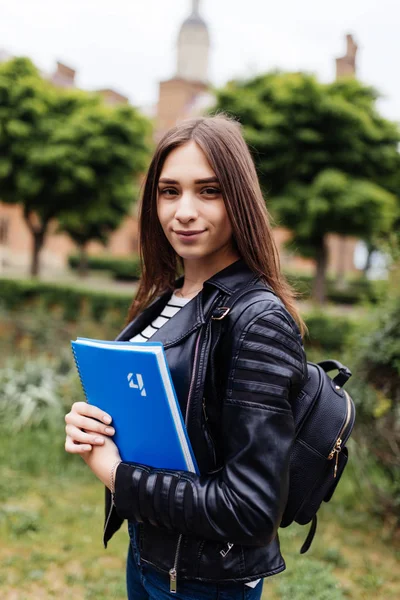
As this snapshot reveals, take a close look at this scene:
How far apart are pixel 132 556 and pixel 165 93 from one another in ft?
118

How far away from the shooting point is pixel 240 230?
1.28m

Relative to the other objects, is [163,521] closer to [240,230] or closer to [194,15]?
[240,230]

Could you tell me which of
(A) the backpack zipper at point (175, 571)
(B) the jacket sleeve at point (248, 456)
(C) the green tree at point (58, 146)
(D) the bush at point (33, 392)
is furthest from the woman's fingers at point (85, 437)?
(C) the green tree at point (58, 146)

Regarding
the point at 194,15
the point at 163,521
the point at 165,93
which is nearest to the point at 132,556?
Answer: the point at 163,521

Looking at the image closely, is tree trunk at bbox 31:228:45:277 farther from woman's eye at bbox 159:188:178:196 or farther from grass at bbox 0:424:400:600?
woman's eye at bbox 159:188:178:196

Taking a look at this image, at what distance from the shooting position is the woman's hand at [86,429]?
1.24m

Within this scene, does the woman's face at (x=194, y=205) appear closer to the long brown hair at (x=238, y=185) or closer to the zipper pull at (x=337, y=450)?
the long brown hair at (x=238, y=185)

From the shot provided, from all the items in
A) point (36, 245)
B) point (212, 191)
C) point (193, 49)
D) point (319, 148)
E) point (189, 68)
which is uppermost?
point (193, 49)

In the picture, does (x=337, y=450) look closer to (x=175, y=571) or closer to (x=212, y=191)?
(x=175, y=571)

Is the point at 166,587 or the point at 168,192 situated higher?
the point at 168,192

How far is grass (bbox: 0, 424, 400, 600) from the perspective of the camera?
119 inches

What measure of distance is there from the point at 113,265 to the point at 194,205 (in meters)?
25.6

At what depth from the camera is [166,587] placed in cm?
128

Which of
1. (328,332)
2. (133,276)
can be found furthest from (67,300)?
(133,276)
